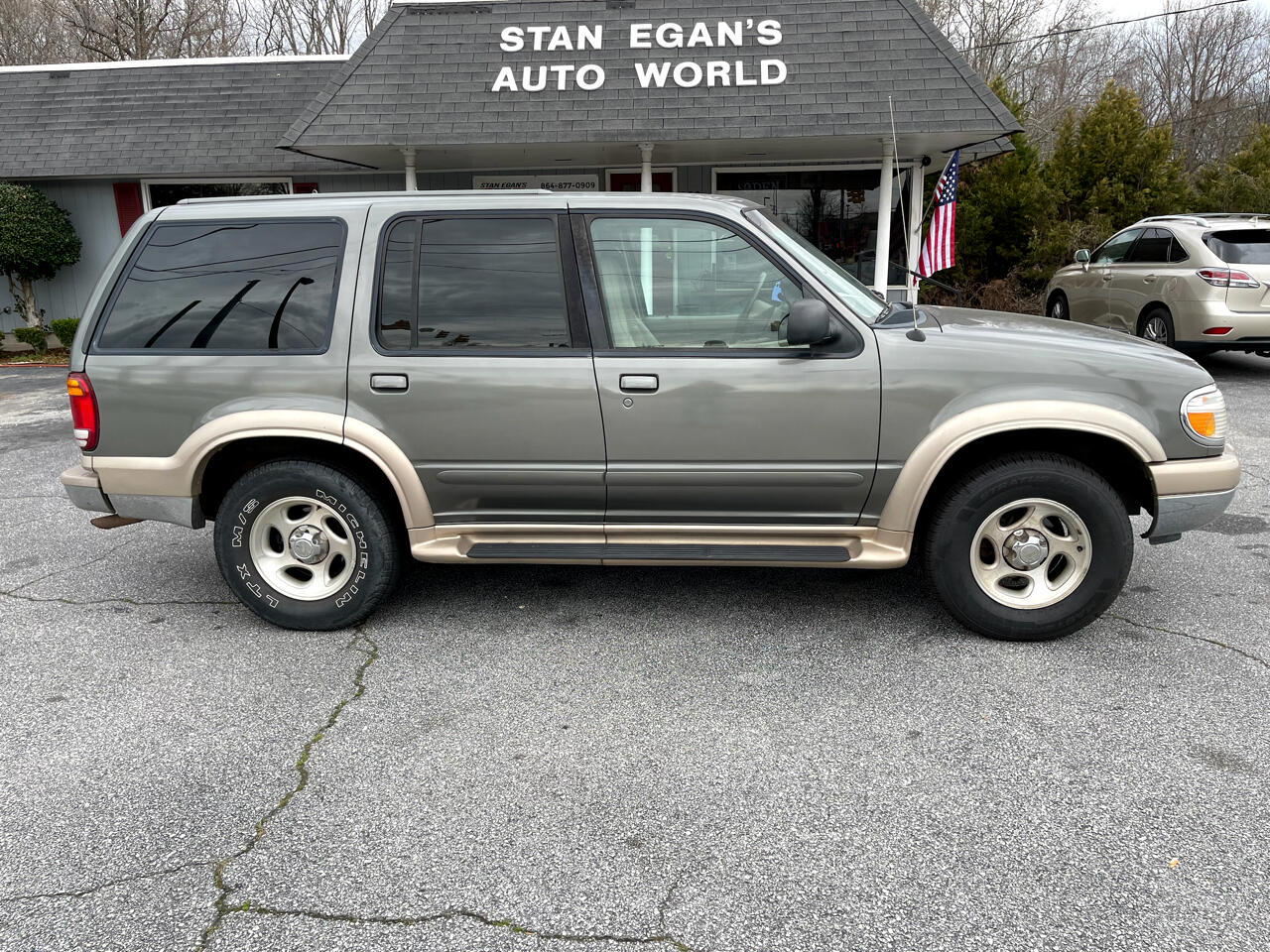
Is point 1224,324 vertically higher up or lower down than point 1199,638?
higher up

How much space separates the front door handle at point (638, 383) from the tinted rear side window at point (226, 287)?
1.40 metres

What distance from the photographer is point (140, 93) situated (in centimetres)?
1544

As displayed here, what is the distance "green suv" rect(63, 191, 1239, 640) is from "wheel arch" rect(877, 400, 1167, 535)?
0.01 m

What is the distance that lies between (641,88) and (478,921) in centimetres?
1168

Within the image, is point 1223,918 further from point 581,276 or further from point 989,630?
point 581,276

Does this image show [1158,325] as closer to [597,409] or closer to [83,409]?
[597,409]

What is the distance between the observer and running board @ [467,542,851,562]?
13.1 ft

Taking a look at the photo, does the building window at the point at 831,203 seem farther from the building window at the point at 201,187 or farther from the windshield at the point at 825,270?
the windshield at the point at 825,270

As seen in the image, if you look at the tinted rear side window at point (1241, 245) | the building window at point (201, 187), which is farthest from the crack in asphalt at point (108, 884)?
the building window at point (201, 187)

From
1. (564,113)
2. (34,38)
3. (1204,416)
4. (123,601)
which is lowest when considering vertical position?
(123,601)

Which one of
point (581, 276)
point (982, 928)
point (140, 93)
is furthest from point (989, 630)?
point (140, 93)

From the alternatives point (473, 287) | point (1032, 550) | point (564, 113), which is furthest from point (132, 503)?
point (564, 113)

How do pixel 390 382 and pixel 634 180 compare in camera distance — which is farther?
pixel 634 180

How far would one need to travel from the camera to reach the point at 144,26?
28.8 m
